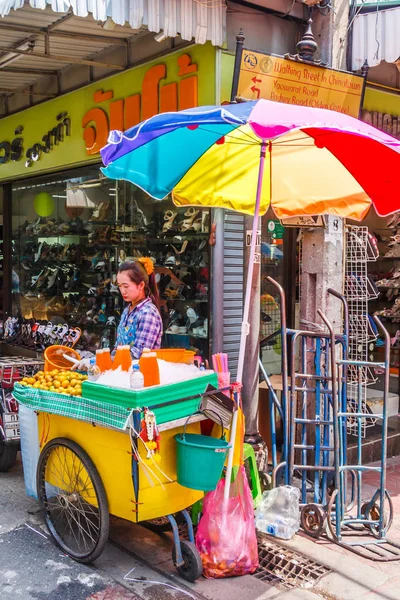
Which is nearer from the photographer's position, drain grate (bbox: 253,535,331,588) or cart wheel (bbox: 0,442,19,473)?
drain grate (bbox: 253,535,331,588)

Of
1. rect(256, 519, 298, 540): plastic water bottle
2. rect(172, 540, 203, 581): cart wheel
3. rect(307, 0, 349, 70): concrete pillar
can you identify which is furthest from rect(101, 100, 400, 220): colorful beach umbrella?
rect(172, 540, 203, 581): cart wheel

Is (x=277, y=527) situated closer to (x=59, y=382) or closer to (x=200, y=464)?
(x=200, y=464)

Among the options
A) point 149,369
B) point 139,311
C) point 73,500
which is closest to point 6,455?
point 73,500

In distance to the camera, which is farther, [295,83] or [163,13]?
[295,83]

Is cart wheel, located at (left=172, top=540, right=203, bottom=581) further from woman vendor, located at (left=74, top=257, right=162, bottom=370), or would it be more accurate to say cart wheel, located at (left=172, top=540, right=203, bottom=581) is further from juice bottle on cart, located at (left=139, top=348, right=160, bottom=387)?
woman vendor, located at (left=74, top=257, right=162, bottom=370)

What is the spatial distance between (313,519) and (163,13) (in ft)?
15.0

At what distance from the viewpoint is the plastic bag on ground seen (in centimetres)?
440

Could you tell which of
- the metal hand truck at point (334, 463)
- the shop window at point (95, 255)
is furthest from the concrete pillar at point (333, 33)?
the metal hand truck at point (334, 463)

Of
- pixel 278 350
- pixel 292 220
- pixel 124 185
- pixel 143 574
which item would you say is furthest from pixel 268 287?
pixel 143 574

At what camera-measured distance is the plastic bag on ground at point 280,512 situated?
4402mm

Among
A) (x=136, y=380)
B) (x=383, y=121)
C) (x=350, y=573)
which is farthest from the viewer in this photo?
(x=383, y=121)

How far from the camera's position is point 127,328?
489cm

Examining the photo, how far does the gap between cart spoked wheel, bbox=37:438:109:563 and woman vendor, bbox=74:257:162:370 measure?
914 mm

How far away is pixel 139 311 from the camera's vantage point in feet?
15.8
